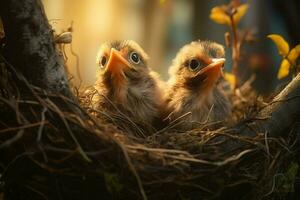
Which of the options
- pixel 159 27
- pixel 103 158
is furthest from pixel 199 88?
pixel 159 27

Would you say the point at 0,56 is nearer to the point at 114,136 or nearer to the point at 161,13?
the point at 114,136

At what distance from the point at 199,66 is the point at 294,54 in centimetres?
36

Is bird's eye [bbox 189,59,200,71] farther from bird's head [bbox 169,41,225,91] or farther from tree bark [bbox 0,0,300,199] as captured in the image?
tree bark [bbox 0,0,300,199]

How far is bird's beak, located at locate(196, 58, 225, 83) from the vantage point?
6.02 ft

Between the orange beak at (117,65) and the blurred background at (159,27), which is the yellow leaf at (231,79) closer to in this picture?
the orange beak at (117,65)

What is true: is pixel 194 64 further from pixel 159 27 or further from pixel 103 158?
pixel 159 27

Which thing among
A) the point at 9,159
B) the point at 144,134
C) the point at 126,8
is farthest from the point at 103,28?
the point at 9,159

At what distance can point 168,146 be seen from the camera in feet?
4.69

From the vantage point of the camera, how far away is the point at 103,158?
1.27 meters

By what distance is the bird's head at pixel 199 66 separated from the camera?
6.08 ft

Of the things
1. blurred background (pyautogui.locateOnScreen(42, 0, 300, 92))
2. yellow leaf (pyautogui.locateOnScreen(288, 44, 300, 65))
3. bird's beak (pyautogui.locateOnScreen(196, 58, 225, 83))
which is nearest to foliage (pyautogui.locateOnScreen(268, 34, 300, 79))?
yellow leaf (pyautogui.locateOnScreen(288, 44, 300, 65))

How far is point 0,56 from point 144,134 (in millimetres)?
529

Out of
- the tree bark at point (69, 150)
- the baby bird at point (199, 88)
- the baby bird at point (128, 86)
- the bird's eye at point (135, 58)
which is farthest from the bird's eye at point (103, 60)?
the tree bark at point (69, 150)

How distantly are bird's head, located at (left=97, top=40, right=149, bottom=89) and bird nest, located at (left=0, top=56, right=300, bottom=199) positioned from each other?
43 centimetres
